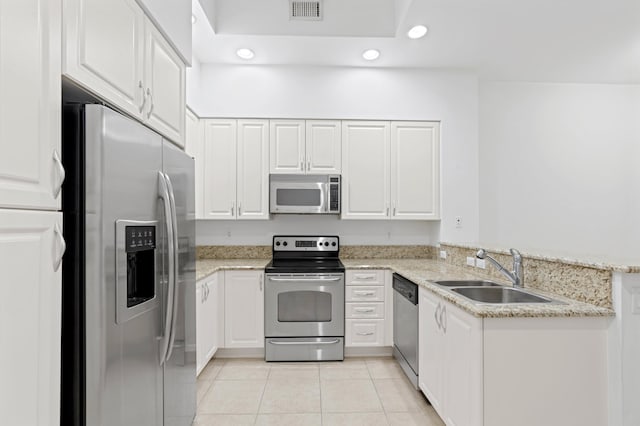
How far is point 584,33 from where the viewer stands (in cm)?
313

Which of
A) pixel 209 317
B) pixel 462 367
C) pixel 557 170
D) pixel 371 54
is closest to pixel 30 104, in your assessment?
pixel 462 367

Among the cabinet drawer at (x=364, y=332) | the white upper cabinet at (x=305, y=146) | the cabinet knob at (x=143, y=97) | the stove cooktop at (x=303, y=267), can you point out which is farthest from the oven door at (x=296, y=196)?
the cabinet knob at (x=143, y=97)

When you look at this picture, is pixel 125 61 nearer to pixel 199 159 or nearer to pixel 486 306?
pixel 486 306

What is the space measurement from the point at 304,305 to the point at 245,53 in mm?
2423

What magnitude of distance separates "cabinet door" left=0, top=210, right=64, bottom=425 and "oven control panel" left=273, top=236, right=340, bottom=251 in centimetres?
292

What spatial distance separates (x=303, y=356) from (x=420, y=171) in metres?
2.14

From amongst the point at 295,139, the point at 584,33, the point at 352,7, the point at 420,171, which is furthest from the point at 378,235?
the point at 584,33

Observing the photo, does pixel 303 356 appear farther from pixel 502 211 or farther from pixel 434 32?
pixel 434 32

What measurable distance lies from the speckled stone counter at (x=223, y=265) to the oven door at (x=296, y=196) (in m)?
0.58

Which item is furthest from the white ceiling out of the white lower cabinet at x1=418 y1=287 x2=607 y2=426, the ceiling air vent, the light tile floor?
the light tile floor

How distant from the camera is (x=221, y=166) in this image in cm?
374

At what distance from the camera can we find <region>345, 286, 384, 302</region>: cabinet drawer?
11.3 ft

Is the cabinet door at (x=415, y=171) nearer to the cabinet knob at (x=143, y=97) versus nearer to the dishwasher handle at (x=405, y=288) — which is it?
the dishwasher handle at (x=405, y=288)

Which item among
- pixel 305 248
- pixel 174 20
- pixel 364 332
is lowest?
pixel 364 332
